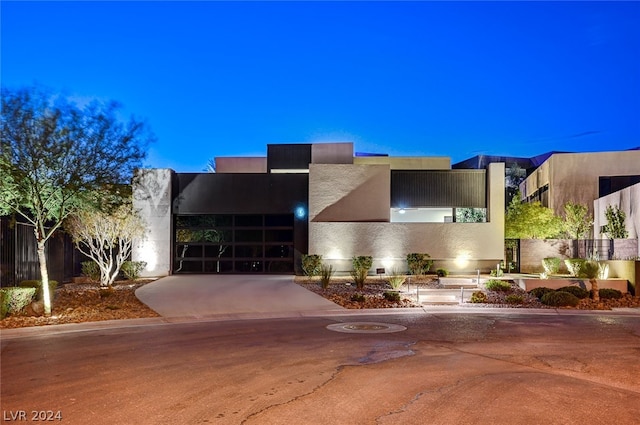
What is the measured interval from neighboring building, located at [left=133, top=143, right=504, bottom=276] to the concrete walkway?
4.73 m

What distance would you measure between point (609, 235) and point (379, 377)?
2730cm

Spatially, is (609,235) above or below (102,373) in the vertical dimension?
above

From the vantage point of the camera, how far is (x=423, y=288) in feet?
71.5

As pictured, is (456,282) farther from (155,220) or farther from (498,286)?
(155,220)

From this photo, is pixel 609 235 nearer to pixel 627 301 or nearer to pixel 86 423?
pixel 627 301

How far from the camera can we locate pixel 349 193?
2894 cm

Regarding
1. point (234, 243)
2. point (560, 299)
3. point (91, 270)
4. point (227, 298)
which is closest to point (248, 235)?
point (234, 243)

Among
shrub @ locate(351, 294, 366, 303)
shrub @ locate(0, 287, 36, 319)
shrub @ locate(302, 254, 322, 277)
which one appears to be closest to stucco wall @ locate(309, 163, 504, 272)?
shrub @ locate(302, 254, 322, 277)

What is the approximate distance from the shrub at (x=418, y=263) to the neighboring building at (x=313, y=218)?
2.18 feet

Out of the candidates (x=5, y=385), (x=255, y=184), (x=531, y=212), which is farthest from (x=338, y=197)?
(x=5, y=385)

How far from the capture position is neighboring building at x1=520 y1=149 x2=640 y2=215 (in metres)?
41.5

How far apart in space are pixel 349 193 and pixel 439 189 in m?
5.40

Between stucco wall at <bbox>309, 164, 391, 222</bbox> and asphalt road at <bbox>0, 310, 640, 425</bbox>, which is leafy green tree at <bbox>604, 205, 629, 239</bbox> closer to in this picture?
stucco wall at <bbox>309, 164, 391, 222</bbox>

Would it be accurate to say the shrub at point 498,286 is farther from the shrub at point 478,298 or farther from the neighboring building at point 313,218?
the neighboring building at point 313,218
